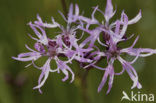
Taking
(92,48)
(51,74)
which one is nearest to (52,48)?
(92,48)

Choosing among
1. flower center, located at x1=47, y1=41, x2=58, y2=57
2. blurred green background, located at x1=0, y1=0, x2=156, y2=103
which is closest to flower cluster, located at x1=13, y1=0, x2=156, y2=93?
flower center, located at x1=47, y1=41, x2=58, y2=57

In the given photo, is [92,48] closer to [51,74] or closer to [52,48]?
A: [52,48]

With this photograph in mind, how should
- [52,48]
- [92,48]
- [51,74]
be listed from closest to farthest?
[92,48]
[52,48]
[51,74]

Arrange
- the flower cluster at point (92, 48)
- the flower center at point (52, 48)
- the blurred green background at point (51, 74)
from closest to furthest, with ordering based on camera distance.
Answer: the flower cluster at point (92, 48)
the flower center at point (52, 48)
the blurred green background at point (51, 74)

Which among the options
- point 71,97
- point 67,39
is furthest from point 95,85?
point 67,39

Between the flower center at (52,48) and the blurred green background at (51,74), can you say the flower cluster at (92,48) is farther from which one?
the blurred green background at (51,74)

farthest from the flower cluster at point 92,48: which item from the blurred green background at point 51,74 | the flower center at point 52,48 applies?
the blurred green background at point 51,74

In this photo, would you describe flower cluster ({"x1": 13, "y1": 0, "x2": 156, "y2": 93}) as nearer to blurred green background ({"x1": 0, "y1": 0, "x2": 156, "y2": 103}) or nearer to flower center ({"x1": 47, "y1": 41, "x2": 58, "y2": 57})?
flower center ({"x1": 47, "y1": 41, "x2": 58, "y2": 57})

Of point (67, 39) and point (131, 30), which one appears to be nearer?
point (67, 39)

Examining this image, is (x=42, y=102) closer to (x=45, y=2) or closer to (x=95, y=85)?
(x=95, y=85)
